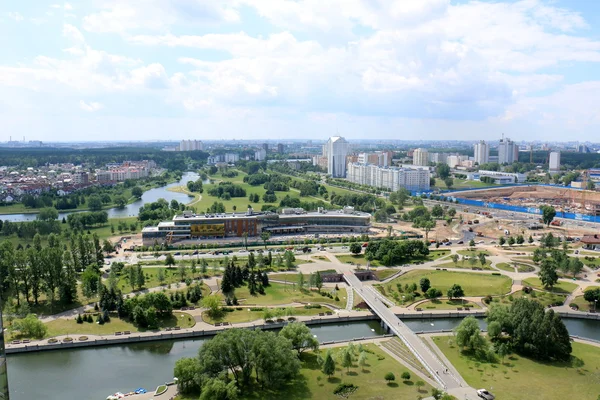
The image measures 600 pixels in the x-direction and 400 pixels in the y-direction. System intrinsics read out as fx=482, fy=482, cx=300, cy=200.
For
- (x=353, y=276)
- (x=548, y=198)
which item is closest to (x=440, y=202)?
(x=548, y=198)

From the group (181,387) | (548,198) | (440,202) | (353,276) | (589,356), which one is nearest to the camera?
(181,387)

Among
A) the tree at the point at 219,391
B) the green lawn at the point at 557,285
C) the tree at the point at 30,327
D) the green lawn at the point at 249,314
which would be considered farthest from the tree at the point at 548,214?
the tree at the point at 30,327

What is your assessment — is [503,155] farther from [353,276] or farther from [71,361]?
[71,361]

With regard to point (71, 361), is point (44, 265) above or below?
above

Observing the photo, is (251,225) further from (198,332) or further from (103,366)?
(103,366)

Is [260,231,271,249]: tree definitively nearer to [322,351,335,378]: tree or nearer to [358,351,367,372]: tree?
[358,351,367,372]: tree

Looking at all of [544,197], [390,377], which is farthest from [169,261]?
[544,197]

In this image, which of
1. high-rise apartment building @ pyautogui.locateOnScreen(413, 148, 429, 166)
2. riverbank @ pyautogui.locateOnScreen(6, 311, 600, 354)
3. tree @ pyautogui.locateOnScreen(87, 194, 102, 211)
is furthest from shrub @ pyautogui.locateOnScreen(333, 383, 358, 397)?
high-rise apartment building @ pyautogui.locateOnScreen(413, 148, 429, 166)
